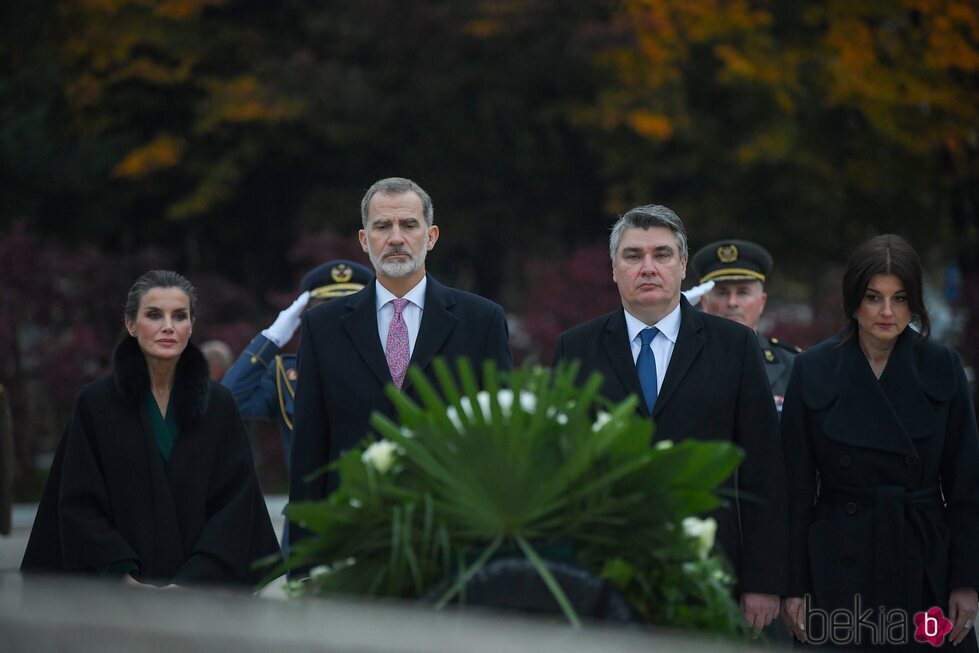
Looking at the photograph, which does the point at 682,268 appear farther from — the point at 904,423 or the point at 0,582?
the point at 0,582

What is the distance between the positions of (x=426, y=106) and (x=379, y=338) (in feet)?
44.7

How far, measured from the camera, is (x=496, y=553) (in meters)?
2.92

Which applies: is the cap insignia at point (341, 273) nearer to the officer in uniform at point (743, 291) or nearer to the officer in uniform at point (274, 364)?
the officer in uniform at point (274, 364)

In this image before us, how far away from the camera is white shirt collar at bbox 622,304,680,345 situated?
187 inches

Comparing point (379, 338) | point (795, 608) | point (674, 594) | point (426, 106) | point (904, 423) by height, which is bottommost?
point (795, 608)

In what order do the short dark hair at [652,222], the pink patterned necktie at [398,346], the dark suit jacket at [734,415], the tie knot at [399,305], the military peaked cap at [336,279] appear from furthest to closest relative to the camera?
the military peaked cap at [336,279], the tie knot at [399,305], the pink patterned necktie at [398,346], the short dark hair at [652,222], the dark suit jacket at [734,415]

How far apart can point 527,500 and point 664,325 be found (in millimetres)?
1955

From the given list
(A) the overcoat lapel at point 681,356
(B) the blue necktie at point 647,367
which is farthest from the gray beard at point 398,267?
(A) the overcoat lapel at point 681,356

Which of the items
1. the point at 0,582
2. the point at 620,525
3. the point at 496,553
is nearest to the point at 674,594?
the point at 620,525

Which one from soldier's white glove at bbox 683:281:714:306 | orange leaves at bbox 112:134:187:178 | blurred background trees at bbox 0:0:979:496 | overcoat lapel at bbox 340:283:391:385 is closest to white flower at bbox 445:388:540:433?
overcoat lapel at bbox 340:283:391:385

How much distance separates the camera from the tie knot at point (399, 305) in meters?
5.09

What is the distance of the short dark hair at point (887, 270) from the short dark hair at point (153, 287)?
2.46m

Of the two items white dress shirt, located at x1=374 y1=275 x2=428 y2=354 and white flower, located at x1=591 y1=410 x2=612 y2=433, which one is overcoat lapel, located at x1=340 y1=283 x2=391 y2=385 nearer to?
white dress shirt, located at x1=374 y1=275 x2=428 y2=354

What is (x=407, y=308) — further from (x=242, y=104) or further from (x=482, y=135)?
(x=482, y=135)
